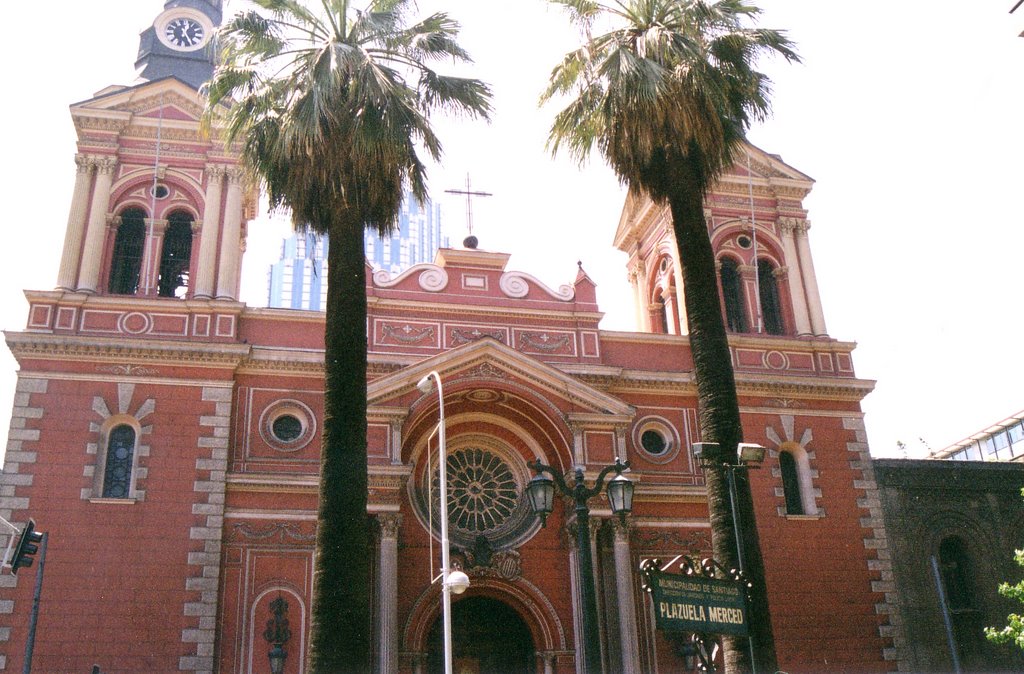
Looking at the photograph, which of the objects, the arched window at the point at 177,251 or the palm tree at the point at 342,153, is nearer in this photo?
the palm tree at the point at 342,153

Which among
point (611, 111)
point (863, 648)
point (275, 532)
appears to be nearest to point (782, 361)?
point (863, 648)

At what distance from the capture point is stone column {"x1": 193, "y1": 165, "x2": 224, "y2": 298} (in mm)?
27516

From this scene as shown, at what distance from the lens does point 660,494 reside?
27297 mm

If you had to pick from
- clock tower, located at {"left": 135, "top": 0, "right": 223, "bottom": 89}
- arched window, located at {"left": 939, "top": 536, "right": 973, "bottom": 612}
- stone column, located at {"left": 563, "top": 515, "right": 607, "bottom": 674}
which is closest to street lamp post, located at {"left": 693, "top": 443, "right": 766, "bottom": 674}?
stone column, located at {"left": 563, "top": 515, "right": 607, "bottom": 674}

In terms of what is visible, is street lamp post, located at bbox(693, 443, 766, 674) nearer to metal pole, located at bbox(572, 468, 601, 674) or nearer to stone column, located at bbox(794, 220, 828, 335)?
metal pole, located at bbox(572, 468, 601, 674)

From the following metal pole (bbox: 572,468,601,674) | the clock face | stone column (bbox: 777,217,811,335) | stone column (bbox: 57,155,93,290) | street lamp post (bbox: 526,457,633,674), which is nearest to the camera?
metal pole (bbox: 572,468,601,674)

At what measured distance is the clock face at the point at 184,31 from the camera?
1223 inches

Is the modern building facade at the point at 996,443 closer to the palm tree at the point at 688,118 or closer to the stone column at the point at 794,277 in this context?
the stone column at the point at 794,277

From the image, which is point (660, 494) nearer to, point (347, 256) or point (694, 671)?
point (694, 671)

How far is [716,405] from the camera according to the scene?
17547 millimetres

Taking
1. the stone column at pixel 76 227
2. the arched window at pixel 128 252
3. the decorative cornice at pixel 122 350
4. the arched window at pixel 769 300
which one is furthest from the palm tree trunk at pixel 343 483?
the arched window at pixel 769 300

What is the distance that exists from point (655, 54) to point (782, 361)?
13284mm

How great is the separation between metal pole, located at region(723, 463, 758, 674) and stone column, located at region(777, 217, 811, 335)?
15802mm

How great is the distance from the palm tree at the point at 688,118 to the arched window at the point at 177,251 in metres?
12.1
